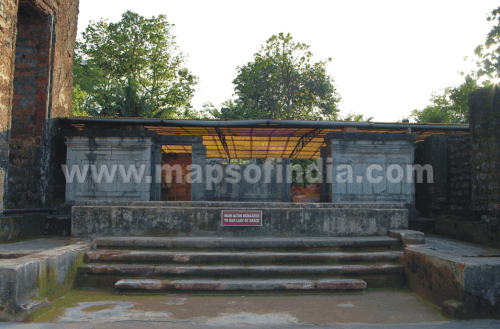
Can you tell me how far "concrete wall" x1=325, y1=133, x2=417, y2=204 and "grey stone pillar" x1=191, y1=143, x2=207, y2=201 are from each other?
12.6ft

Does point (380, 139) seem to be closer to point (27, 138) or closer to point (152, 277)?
point (152, 277)

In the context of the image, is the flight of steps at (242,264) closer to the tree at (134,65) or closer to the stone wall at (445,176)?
the stone wall at (445,176)

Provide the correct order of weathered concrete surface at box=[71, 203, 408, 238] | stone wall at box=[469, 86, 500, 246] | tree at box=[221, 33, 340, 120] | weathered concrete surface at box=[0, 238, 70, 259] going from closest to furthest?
weathered concrete surface at box=[0, 238, 70, 259]
weathered concrete surface at box=[71, 203, 408, 238]
stone wall at box=[469, 86, 500, 246]
tree at box=[221, 33, 340, 120]

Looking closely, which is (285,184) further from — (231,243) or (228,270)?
(228,270)

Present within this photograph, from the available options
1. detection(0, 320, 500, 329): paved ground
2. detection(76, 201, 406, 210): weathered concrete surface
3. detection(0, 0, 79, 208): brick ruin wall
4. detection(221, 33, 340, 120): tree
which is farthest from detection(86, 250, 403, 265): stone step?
detection(221, 33, 340, 120): tree

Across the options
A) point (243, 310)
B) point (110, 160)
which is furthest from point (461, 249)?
point (110, 160)

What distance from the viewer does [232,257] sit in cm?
530

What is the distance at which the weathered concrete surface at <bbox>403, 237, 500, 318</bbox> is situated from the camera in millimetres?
3975

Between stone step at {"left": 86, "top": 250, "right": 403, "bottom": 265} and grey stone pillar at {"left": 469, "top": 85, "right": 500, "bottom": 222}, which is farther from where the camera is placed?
grey stone pillar at {"left": 469, "top": 85, "right": 500, "bottom": 222}

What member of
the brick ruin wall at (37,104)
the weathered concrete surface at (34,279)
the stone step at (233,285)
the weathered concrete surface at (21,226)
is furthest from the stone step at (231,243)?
the brick ruin wall at (37,104)

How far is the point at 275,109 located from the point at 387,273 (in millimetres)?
19925

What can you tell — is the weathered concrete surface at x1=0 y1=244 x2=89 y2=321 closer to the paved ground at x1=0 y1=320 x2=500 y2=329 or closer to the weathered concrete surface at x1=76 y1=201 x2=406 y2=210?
the paved ground at x1=0 y1=320 x2=500 y2=329

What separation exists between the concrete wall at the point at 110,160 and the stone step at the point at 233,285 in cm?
492

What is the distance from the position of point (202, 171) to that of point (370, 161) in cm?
477
